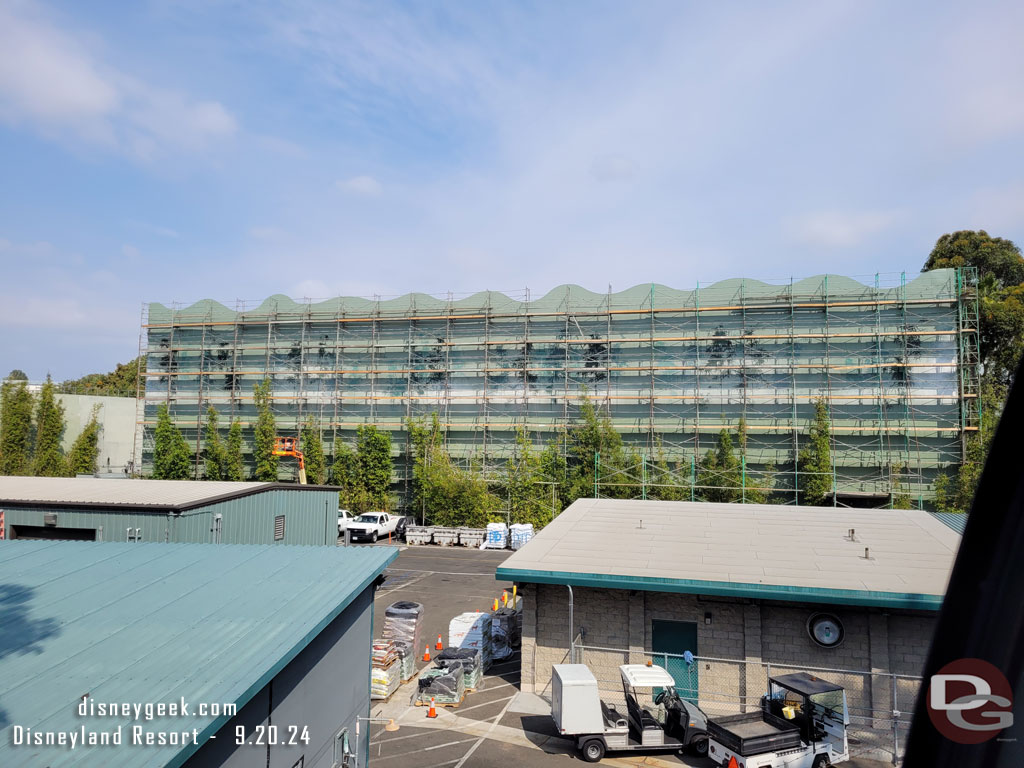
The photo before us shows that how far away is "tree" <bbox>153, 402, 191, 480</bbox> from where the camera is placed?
155 ft

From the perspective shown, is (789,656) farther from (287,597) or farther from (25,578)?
(25,578)

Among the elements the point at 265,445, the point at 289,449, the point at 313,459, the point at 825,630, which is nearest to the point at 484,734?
the point at 825,630

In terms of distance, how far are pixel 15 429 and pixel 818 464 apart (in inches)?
2156

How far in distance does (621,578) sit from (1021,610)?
1556 cm

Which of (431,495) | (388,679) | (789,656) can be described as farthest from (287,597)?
(431,495)

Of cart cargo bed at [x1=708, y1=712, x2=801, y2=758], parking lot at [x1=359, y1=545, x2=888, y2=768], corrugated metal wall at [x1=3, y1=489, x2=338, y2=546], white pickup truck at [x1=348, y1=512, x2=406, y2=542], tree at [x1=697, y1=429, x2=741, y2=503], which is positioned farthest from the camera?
tree at [x1=697, y1=429, x2=741, y2=503]

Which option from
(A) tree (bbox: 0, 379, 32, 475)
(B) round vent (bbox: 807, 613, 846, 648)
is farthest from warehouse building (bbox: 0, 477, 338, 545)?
(A) tree (bbox: 0, 379, 32, 475)

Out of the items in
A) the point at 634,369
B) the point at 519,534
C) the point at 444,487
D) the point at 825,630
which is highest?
the point at 634,369

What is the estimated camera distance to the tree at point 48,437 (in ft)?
157

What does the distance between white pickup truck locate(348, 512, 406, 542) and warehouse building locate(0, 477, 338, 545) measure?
43.8ft

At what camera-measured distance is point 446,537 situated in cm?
3988

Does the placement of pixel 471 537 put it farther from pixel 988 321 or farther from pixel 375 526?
pixel 988 321

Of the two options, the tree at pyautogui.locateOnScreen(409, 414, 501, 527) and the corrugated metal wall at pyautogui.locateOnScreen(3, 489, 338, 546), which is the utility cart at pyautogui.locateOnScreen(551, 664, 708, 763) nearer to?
the corrugated metal wall at pyautogui.locateOnScreen(3, 489, 338, 546)

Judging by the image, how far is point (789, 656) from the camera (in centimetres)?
1557
